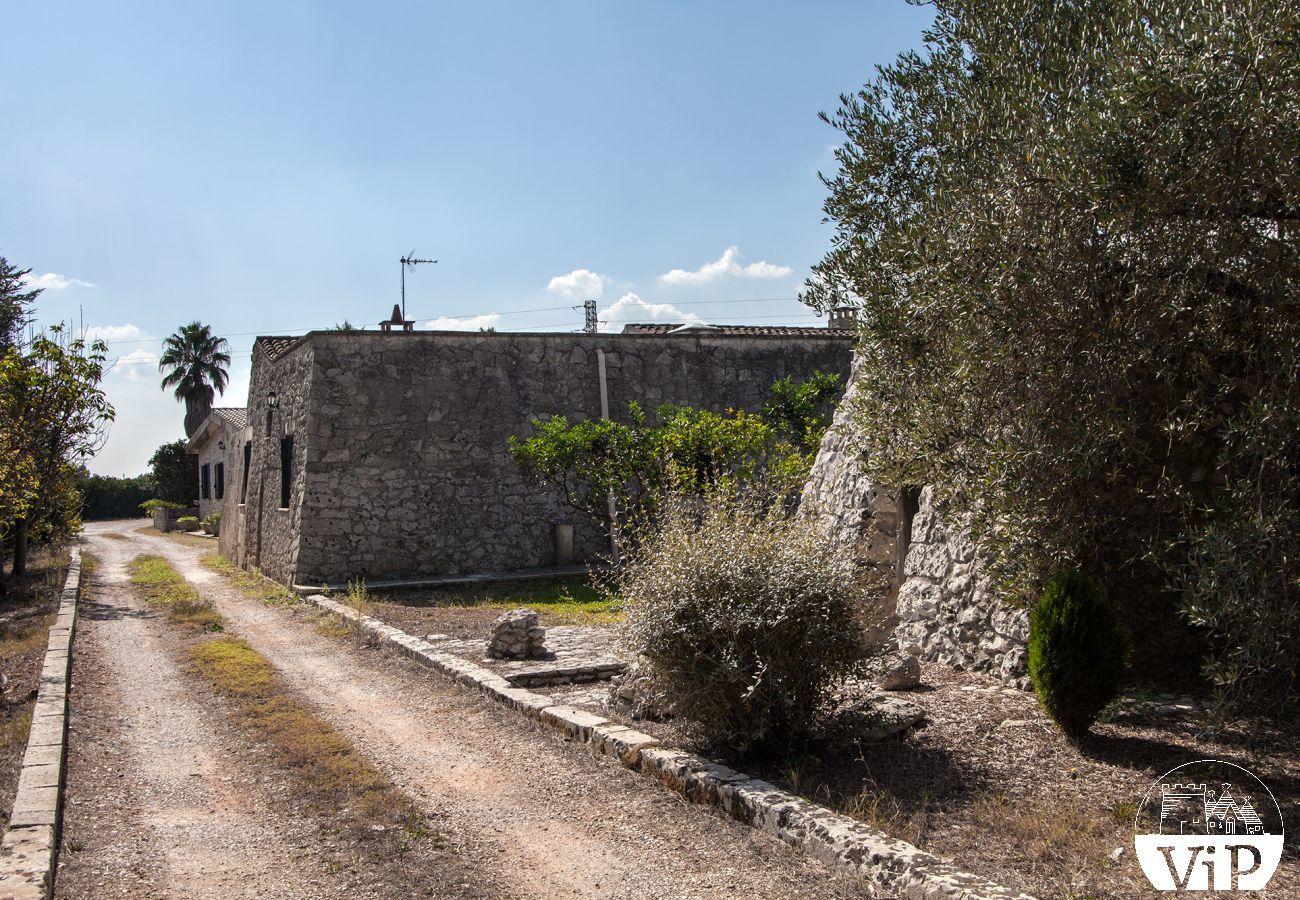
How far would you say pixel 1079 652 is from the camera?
202 inches

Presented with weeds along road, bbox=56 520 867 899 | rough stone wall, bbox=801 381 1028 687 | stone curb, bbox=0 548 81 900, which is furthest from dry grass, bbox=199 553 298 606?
rough stone wall, bbox=801 381 1028 687

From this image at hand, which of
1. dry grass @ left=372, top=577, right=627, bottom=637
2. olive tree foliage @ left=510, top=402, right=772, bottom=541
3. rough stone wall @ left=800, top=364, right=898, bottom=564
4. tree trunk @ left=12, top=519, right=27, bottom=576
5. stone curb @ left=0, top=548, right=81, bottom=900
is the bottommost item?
stone curb @ left=0, top=548, right=81, bottom=900

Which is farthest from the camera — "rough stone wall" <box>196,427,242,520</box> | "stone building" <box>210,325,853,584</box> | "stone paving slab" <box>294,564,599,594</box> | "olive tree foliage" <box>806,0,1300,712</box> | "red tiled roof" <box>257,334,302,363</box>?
"rough stone wall" <box>196,427,242,520</box>

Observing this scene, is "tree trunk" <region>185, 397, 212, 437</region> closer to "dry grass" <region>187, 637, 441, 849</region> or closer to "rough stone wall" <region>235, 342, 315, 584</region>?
"rough stone wall" <region>235, 342, 315, 584</region>

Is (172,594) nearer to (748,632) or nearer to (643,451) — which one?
(643,451)

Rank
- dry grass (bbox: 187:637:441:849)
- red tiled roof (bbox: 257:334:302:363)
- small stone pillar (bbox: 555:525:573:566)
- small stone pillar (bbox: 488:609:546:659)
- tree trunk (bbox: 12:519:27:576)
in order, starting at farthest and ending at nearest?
1. red tiled roof (bbox: 257:334:302:363)
2. tree trunk (bbox: 12:519:27:576)
3. small stone pillar (bbox: 555:525:573:566)
4. small stone pillar (bbox: 488:609:546:659)
5. dry grass (bbox: 187:637:441:849)

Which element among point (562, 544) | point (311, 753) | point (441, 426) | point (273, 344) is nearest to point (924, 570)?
point (311, 753)

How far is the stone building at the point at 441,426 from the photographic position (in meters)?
15.1

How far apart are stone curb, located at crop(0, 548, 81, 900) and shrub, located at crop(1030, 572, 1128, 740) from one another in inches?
193

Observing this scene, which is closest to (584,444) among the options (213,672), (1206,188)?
(213,672)

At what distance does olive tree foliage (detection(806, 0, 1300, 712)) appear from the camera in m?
4.46

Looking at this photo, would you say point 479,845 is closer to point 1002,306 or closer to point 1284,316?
point 1002,306

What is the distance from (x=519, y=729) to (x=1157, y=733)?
397cm

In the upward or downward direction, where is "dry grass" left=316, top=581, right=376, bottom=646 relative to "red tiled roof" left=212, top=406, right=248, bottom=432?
downward
